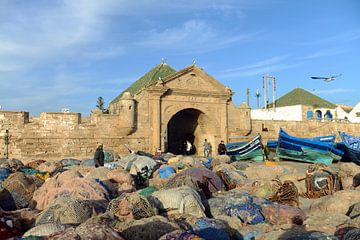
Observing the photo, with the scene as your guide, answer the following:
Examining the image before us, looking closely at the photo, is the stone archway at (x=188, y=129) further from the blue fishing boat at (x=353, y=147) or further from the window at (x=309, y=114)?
the window at (x=309, y=114)

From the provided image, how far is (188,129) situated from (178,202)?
17853 millimetres

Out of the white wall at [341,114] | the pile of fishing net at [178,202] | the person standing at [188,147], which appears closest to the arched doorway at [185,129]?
the person standing at [188,147]

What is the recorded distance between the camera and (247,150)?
20.2 meters

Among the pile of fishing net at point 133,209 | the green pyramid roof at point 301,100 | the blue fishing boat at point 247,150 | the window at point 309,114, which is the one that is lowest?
the pile of fishing net at point 133,209

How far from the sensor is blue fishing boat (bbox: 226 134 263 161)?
20.2 meters

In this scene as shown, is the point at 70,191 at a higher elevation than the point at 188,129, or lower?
lower

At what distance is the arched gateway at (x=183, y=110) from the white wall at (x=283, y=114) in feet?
35.7

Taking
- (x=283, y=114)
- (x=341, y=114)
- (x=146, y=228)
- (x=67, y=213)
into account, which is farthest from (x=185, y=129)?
(x=341, y=114)

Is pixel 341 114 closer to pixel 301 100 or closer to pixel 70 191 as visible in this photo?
pixel 301 100

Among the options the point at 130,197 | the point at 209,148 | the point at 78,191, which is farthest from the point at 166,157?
the point at 130,197

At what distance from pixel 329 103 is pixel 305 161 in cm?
2287

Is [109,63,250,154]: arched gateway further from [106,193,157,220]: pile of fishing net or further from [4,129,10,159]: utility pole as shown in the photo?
[106,193,157,220]: pile of fishing net

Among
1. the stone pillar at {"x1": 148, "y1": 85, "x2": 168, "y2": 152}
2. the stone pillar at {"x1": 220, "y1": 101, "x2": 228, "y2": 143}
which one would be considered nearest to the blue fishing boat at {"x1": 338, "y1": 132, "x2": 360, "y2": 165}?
the stone pillar at {"x1": 220, "y1": 101, "x2": 228, "y2": 143}

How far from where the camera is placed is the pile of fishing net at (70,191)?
6.96 meters
